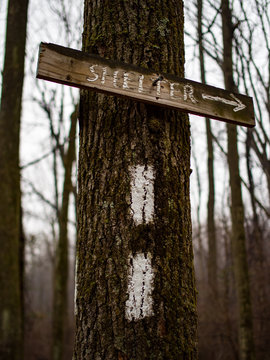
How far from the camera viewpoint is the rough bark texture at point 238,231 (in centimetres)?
593

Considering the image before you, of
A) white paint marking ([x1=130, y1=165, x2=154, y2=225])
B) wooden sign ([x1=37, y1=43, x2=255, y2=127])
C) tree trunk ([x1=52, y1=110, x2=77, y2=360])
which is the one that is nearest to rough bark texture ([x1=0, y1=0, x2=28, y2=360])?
tree trunk ([x1=52, y1=110, x2=77, y2=360])

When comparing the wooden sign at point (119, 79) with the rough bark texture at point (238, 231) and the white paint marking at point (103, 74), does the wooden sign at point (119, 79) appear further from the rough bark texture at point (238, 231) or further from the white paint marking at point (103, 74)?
the rough bark texture at point (238, 231)

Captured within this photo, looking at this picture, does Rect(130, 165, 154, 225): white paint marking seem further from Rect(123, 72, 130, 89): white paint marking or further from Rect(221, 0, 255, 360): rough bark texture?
Rect(221, 0, 255, 360): rough bark texture

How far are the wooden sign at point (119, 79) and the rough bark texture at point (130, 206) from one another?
94 mm

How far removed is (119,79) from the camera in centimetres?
172

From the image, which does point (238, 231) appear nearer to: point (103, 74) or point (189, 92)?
point (189, 92)

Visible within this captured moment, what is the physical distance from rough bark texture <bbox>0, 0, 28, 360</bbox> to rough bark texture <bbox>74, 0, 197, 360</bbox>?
3490 mm

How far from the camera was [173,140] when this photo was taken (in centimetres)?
182

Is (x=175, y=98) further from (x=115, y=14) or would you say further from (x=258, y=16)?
(x=258, y=16)

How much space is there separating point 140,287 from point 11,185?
396 centimetres

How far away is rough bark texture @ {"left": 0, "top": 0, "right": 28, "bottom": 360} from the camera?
188 inches

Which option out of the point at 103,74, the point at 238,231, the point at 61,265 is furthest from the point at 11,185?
the point at 238,231

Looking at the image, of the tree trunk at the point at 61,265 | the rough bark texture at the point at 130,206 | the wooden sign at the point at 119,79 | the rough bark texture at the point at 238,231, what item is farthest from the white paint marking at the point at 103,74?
the tree trunk at the point at 61,265

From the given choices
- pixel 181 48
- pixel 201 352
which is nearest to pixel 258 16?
pixel 181 48
